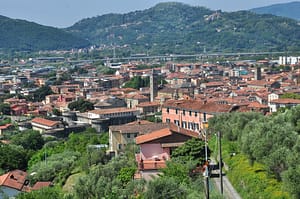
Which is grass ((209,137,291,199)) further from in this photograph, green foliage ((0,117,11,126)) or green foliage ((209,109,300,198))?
green foliage ((0,117,11,126))

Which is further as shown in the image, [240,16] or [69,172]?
[240,16]

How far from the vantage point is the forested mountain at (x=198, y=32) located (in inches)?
5098

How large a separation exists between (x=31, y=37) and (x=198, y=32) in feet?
150

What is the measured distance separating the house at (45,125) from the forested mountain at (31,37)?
116827mm

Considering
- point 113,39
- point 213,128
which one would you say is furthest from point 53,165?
point 113,39

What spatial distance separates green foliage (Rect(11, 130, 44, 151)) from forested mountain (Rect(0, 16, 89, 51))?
405 ft

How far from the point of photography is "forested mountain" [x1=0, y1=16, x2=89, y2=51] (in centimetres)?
15638

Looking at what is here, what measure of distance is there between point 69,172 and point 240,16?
139403 mm

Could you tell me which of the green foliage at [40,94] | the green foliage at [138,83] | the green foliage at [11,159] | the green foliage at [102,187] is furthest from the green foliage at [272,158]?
the green foliage at [138,83]

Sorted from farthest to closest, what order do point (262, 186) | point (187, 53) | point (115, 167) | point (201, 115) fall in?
point (187, 53) < point (201, 115) < point (115, 167) < point (262, 186)

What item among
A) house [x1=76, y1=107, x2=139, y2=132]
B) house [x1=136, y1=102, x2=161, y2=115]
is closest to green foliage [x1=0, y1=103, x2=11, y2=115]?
house [x1=76, y1=107, x2=139, y2=132]

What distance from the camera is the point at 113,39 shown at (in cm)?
17588

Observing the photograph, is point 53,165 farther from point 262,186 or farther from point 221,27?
point 221,27

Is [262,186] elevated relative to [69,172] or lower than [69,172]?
elevated
